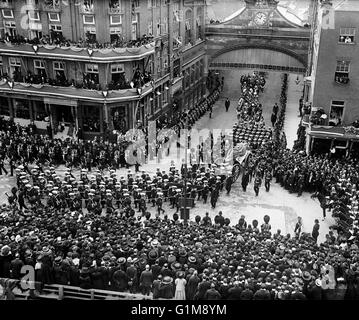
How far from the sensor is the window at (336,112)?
33906 millimetres

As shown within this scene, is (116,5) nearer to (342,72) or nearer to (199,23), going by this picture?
(199,23)

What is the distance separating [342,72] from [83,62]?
20637 millimetres

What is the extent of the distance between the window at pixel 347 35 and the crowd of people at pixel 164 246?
32.0ft

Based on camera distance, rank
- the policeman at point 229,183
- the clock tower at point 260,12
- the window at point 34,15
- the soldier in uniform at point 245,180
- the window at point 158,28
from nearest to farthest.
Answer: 1. the policeman at point 229,183
2. the soldier in uniform at point 245,180
3. the window at point 34,15
4. the window at point 158,28
5. the clock tower at point 260,12

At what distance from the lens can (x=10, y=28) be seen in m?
40.5

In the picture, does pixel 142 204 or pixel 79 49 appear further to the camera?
pixel 79 49

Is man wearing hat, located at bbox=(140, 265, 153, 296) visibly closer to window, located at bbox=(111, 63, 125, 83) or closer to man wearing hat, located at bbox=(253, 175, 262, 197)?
man wearing hat, located at bbox=(253, 175, 262, 197)

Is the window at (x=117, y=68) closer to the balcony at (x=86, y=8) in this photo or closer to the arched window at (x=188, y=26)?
the balcony at (x=86, y=8)

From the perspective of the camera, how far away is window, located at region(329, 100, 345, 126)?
1335 inches

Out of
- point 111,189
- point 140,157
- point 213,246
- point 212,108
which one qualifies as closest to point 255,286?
point 213,246

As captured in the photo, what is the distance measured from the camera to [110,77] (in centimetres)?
3806

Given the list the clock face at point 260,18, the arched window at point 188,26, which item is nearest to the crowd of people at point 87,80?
the arched window at point 188,26

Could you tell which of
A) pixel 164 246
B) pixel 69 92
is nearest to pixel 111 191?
pixel 164 246

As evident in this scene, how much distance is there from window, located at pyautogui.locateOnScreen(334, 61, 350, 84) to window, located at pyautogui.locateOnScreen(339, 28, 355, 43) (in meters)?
1.56
